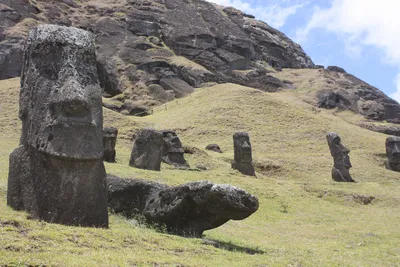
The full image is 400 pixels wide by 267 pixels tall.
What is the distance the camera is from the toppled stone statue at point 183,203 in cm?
960

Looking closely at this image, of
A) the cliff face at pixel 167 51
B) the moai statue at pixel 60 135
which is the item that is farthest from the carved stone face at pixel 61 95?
the cliff face at pixel 167 51

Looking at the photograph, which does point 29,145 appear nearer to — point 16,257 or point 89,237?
point 89,237

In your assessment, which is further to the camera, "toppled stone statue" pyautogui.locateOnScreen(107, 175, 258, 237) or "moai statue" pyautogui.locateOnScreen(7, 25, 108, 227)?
"toppled stone statue" pyautogui.locateOnScreen(107, 175, 258, 237)

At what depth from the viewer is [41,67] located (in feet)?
31.2

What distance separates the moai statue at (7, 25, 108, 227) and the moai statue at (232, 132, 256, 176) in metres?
20.5

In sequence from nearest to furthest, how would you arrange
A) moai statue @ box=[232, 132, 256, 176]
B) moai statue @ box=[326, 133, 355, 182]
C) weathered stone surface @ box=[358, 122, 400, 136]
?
moai statue @ box=[232, 132, 256, 176] < moai statue @ box=[326, 133, 355, 182] < weathered stone surface @ box=[358, 122, 400, 136]

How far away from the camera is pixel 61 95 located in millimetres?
9156

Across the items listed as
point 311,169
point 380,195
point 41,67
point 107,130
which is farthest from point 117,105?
point 41,67

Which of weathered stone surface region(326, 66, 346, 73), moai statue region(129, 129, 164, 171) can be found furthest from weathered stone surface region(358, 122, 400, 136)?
weathered stone surface region(326, 66, 346, 73)

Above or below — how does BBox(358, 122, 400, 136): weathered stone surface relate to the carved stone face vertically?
above

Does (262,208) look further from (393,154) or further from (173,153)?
(393,154)

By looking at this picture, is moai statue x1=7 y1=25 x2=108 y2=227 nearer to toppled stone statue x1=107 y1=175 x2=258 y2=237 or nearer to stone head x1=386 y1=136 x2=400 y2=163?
toppled stone statue x1=107 y1=175 x2=258 y2=237

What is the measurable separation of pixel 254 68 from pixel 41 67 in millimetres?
98922

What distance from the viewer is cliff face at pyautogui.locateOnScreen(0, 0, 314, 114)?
251 feet
